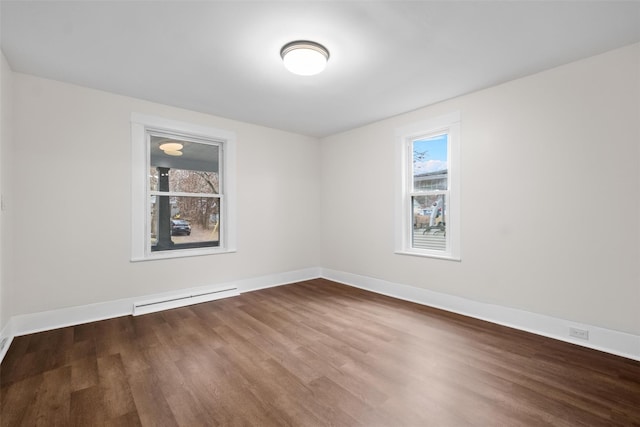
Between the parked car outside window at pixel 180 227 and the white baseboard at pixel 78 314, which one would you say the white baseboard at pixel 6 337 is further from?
the parked car outside window at pixel 180 227

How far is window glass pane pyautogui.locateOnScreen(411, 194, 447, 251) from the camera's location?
378 centimetres

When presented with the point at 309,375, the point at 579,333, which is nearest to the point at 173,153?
the point at 309,375

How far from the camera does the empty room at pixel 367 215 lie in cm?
196

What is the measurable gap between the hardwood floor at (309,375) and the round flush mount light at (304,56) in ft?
8.28

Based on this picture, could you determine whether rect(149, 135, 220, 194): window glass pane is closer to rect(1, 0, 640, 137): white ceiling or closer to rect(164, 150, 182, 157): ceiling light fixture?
rect(164, 150, 182, 157): ceiling light fixture

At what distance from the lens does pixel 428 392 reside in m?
1.94

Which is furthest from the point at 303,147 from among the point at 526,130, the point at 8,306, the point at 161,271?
the point at 8,306

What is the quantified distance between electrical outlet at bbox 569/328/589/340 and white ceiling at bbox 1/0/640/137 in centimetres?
251

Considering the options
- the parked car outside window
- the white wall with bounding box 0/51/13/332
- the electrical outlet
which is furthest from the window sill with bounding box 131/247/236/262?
the electrical outlet

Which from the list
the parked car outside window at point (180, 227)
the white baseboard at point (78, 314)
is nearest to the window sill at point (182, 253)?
the parked car outside window at point (180, 227)

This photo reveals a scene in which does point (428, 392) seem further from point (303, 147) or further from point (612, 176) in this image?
point (303, 147)

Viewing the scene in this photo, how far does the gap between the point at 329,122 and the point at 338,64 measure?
5.84 feet

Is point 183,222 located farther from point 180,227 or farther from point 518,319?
point 518,319

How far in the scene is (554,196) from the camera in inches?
110
